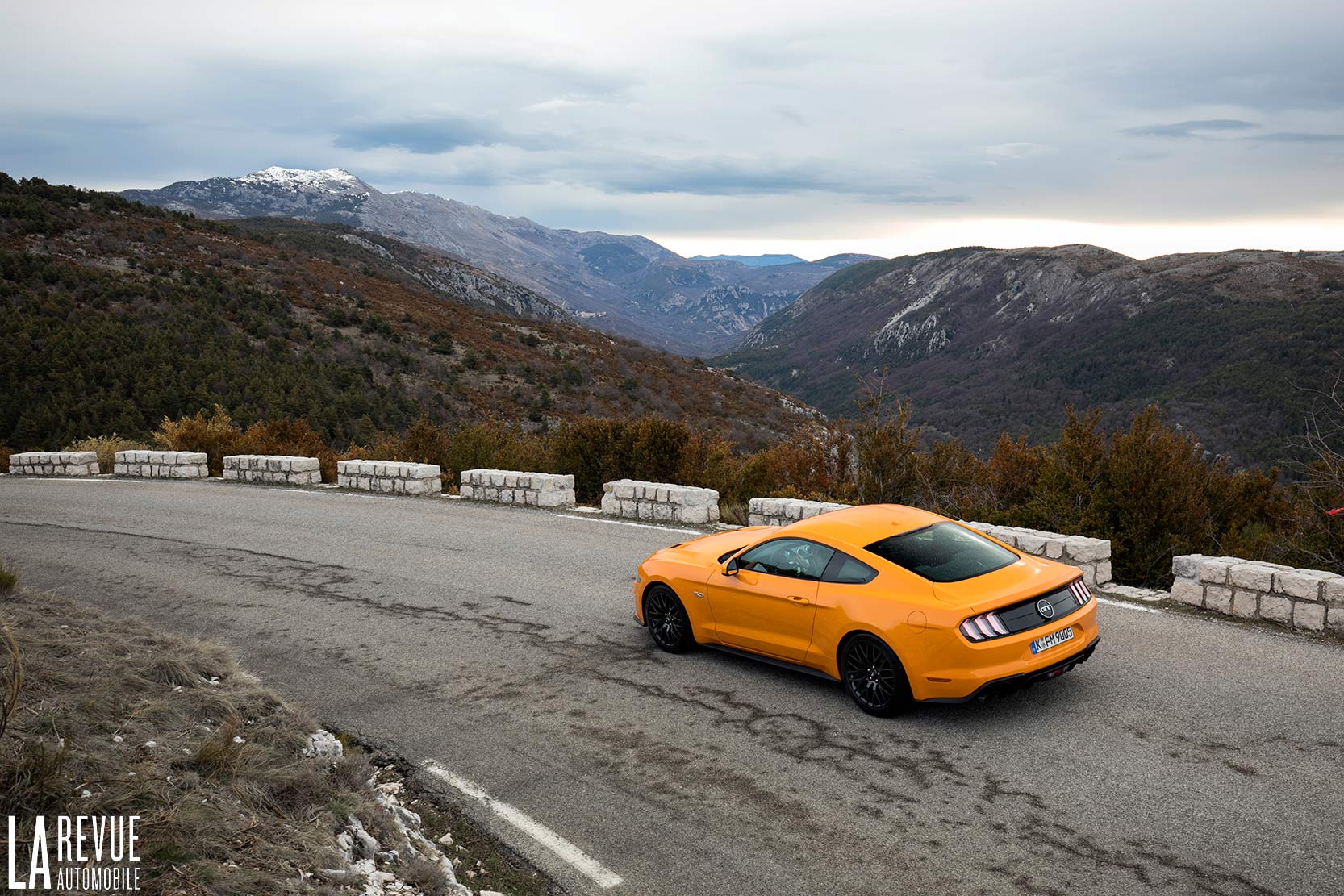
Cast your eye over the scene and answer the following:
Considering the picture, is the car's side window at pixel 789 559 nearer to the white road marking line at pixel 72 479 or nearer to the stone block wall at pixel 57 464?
the white road marking line at pixel 72 479

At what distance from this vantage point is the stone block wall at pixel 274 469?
18.5 meters

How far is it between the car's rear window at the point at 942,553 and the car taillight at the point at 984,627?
388 mm

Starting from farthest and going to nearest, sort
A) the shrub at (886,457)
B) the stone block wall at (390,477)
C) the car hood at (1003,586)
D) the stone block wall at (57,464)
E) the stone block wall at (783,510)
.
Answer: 1. the stone block wall at (57,464)
2. the stone block wall at (390,477)
3. the shrub at (886,457)
4. the stone block wall at (783,510)
5. the car hood at (1003,586)

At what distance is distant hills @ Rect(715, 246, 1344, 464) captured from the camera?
279 feet

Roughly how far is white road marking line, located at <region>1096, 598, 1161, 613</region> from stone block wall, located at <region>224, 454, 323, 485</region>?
15.2m

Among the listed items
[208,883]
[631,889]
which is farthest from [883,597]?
[208,883]

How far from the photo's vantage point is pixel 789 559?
679cm

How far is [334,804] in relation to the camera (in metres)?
4.55

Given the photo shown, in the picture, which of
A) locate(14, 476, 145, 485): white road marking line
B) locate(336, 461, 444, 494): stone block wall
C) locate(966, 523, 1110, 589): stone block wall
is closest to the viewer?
locate(966, 523, 1110, 589): stone block wall

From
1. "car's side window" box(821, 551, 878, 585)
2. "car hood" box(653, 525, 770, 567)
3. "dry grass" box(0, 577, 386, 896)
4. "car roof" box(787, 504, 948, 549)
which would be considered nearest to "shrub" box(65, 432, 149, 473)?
"dry grass" box(0, 577, 386, 896)

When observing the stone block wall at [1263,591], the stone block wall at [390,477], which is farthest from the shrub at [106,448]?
the stone block wall at [1263,591]

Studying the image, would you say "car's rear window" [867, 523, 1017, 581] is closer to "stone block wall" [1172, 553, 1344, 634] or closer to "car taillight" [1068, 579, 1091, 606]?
"car taillight" [1068, 579, 1091, 606]

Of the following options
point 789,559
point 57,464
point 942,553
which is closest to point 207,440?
point 57,464

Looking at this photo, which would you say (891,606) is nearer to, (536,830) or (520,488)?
(536,830)
